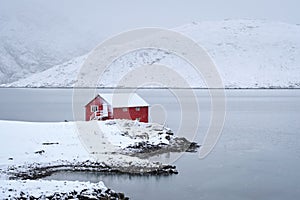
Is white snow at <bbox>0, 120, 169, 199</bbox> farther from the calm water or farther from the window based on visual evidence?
the window

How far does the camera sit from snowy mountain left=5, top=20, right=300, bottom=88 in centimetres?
14150

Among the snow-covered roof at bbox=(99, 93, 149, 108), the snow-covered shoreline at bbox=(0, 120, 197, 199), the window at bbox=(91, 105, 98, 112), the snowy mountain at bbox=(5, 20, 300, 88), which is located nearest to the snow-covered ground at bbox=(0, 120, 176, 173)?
the snow-covered shoreline at bbox=(0, 120, 197, 199)

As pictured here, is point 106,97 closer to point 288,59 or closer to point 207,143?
point 207,143

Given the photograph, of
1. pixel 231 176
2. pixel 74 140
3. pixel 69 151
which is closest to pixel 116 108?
pixel 74 140

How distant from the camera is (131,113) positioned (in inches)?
1602

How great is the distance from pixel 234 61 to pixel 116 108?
389 feet

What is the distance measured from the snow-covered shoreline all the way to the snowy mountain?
353 ft

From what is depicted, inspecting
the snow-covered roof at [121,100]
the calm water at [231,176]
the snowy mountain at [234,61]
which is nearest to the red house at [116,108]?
the snow-covered roof at [121,100]

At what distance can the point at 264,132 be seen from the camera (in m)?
41.1

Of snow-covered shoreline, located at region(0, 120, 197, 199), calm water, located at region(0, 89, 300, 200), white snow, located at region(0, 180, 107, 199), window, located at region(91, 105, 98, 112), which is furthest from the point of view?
window, located at region(91, 105, 98, 112)

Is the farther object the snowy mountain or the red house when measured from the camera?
the snowy mountain

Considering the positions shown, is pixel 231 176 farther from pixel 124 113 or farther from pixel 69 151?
pixel 124 113

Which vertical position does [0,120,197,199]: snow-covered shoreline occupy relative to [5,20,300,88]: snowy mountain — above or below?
below

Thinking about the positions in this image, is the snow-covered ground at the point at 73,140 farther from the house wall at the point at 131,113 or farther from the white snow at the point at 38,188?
the white snow at the point at 38,188
